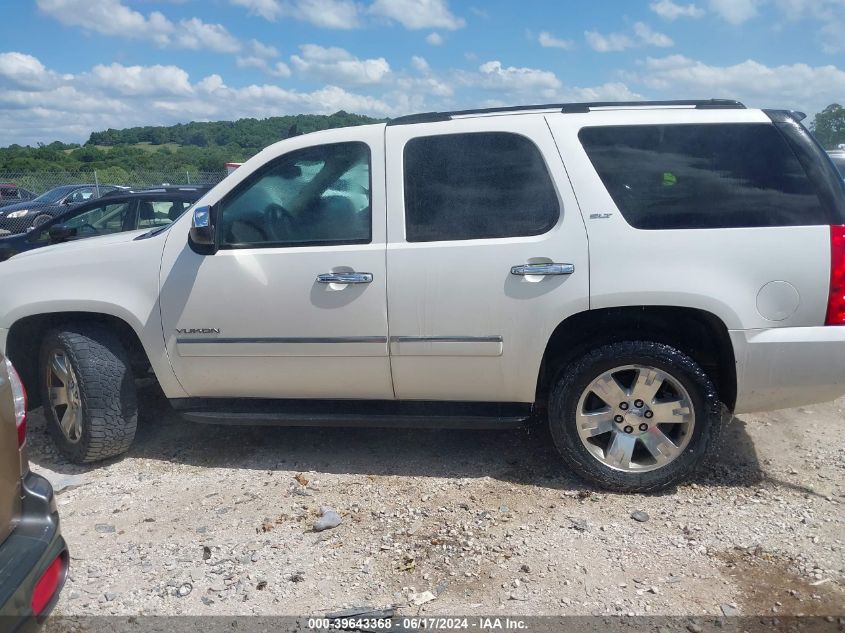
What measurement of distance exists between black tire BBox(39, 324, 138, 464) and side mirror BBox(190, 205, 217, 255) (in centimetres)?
86

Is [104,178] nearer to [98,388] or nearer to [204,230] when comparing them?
[98,388]

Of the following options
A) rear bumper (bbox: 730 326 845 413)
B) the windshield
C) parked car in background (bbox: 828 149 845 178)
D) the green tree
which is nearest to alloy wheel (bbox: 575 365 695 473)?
rear bumper (bbox: 730 326 845 413)

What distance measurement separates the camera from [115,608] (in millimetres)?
3029

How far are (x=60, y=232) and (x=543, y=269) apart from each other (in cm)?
698

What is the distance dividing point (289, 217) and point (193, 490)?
5.22ft

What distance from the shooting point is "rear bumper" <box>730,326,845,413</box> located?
3.47m

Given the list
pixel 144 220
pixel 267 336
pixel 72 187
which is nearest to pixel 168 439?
→ pixel 267 336

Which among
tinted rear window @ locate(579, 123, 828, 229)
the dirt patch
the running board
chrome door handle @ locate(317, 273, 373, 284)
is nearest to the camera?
the dirt patch

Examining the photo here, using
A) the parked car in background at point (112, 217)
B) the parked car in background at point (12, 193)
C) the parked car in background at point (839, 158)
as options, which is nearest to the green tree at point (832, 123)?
the parked car in background at point (839, 158)

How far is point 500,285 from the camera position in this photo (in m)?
3.68

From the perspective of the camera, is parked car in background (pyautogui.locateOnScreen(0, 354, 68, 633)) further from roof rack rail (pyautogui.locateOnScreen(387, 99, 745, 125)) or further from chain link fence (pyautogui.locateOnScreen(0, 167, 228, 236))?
chain link fence (pyautogui.locateOnScreen(0, 167, 228, 236))

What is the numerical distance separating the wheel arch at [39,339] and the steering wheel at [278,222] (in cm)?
101

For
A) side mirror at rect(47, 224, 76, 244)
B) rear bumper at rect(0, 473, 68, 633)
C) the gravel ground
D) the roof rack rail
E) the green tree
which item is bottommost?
the gravel ground

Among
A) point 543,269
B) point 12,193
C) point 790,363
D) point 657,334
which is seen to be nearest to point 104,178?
point 12,193
